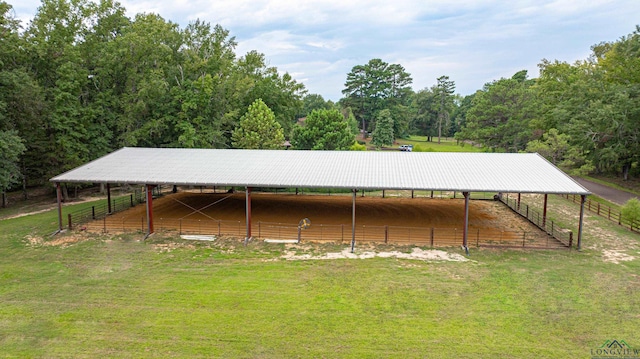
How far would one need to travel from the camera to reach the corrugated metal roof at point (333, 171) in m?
17.5

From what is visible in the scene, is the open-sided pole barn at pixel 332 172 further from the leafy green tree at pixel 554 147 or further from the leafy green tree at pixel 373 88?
the leafy green tree at pixel 373 88

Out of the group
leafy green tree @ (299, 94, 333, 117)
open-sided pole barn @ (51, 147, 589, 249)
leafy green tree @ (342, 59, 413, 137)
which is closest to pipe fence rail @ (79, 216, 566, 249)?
open-sided pole barn @ (51, 147, 589, 249)

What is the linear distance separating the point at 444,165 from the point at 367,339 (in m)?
13.2

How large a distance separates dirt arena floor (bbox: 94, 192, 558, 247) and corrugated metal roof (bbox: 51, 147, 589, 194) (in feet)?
8.36

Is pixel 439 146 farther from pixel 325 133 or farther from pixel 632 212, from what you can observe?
pixel 632 212

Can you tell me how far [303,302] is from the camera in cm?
1178

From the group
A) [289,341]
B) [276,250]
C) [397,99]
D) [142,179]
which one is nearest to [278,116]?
[142,179]

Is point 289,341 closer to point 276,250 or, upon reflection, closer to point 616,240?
point 276,250

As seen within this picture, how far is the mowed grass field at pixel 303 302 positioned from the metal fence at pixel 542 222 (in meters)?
1.38

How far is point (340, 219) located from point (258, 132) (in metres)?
15.9

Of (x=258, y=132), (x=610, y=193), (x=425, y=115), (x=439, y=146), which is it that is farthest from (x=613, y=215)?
(x=425, y=115)

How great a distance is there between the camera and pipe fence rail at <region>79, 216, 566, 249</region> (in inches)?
704

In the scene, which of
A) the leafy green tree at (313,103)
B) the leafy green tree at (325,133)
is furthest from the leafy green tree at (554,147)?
the leafy green tree at (313,103)

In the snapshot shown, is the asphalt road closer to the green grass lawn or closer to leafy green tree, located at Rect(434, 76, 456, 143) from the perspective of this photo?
the green grass lawn
